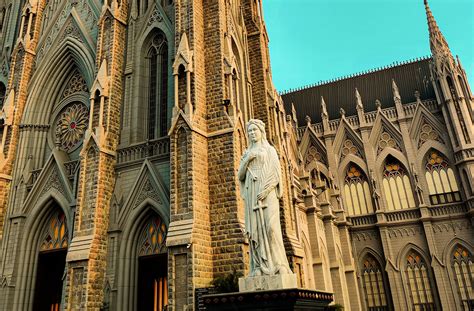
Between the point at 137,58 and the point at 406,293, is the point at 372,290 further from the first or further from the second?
the point at 137,58

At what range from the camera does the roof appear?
3375 centimetres

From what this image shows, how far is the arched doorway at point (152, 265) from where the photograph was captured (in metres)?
14.7

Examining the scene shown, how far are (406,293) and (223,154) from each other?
66.7 feet

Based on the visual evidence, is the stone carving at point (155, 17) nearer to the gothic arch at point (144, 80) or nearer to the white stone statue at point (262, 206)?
the gothic arch at point (144, 80)

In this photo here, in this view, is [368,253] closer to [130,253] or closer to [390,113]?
[390,113]

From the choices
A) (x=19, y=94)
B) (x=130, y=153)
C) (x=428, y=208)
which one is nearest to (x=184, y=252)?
(x=130, y=153)

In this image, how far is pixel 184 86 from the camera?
14859 millimetres

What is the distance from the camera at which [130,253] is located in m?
14.8

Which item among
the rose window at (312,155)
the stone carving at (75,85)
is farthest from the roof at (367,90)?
the stone carving at (75,85)

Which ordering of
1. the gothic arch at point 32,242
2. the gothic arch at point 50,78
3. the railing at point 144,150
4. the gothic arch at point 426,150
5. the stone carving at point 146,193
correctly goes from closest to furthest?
the stone carving at point 146,193, the railing at point 144,150, the gothic arch at point 32,242, the gothic arch at point 50,78, the gothic arch at point 426,150

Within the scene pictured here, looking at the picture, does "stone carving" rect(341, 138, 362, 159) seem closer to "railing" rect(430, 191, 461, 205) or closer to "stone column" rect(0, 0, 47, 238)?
"railing" rect(430, 191, 461, 205)

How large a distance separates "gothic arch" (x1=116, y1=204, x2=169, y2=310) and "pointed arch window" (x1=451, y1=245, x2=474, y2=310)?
71.8ft

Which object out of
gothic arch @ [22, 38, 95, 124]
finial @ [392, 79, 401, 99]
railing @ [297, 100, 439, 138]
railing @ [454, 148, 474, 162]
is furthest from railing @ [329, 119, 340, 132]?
gothic arch @ [22, 38, 95, 124]

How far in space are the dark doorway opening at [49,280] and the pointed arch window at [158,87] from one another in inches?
257
